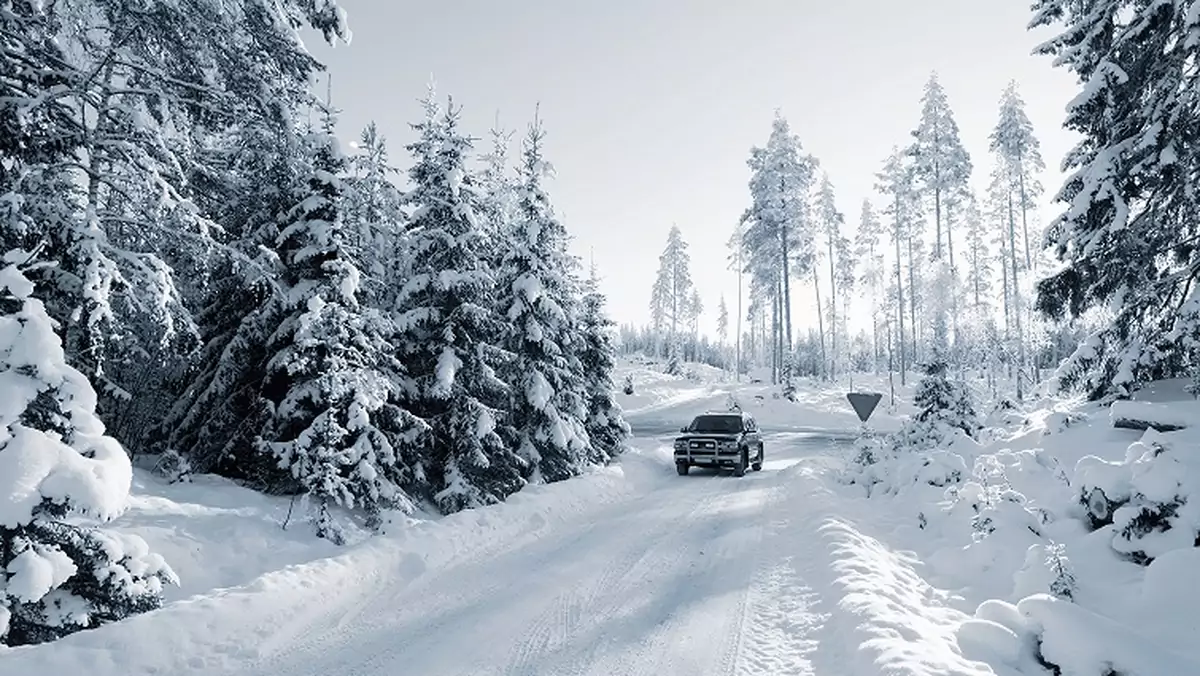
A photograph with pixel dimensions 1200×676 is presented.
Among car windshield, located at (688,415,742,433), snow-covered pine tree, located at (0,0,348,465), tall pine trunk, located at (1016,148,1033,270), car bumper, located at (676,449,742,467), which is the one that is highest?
tall pine trunk, located at (1016,148,1033,270)

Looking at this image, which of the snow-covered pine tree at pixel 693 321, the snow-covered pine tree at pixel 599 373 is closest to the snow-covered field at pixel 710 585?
the snow-covered pine tree at pixel 599 373

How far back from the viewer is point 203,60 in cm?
889

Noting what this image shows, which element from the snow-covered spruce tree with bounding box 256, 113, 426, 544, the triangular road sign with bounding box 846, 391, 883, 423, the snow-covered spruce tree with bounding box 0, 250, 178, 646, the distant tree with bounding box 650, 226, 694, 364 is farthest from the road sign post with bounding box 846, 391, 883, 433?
the distant tree with bounding box 650, 226, 694, 364

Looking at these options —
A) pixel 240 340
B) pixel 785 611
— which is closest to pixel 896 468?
pixel 785 611

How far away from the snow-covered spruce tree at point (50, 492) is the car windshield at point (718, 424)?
15.4m

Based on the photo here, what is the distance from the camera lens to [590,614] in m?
6.85

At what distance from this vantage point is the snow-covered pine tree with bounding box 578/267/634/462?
66.3 feet

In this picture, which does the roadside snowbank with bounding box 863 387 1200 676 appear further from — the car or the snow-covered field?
the car

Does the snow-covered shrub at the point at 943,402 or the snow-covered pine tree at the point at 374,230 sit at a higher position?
the snow-covered pine tree at the point at 374,230

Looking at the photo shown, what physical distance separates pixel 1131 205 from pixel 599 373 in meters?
14.1

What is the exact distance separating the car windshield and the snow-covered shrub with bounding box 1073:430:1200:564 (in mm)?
11739

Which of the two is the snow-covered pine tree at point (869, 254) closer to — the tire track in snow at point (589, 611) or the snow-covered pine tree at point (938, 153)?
the snow-covered pine tree at point (938, 153)

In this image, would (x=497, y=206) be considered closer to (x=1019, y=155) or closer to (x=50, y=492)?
(x=50, y=492)

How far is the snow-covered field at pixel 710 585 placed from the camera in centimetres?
550
